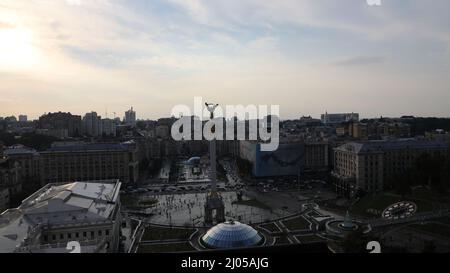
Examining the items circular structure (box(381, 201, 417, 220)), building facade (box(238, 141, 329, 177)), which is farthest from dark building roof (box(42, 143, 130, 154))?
circular structure (box(381, 201, 417, 220))

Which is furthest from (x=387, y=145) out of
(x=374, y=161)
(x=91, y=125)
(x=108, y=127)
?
(x=91, y=125)

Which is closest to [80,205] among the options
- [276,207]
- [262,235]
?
[262,235]

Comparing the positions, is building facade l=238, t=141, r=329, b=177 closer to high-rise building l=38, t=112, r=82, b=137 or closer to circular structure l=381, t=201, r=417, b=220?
circular structure l=381, t=201, r=417, b=220

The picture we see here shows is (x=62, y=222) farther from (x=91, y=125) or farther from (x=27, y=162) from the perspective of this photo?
(x=91, y=125)

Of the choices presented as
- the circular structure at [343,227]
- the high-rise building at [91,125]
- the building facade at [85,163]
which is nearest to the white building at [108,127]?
the high-rise building at [91,125]

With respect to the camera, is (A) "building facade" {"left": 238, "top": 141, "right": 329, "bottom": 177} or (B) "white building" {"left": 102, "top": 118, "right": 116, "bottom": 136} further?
(B) "white building" {"left": 102, "top": 118, "right": 116, "bottom": 136}
